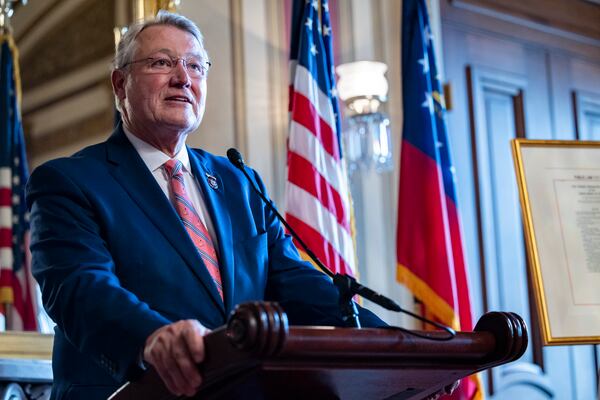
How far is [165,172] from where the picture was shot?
2.35 metres

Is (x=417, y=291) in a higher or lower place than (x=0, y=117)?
lower

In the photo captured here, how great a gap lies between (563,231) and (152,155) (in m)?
1.80

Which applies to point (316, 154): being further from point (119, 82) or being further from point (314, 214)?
point (119, 82)

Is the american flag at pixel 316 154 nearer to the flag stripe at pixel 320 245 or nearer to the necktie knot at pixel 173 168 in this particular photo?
the flag stripe at pixel 320 245

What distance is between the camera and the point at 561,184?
12.0 feet

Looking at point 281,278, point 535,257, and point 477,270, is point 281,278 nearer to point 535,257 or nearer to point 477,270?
point 535,257

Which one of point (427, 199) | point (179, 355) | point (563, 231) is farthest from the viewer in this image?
point (427, 199)

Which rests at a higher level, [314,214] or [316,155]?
[316,155]

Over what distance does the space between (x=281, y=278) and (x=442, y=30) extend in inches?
134

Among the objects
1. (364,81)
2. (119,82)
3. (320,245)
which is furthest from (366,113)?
(119,82)

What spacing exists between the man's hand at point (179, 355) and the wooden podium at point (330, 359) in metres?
0.02

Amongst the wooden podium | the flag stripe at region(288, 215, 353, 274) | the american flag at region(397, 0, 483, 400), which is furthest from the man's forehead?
the american flag at region(397, 0, 483, 400)

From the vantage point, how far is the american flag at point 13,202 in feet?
12.0

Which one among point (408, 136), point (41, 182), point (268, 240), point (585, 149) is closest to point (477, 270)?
point (408, 136)
